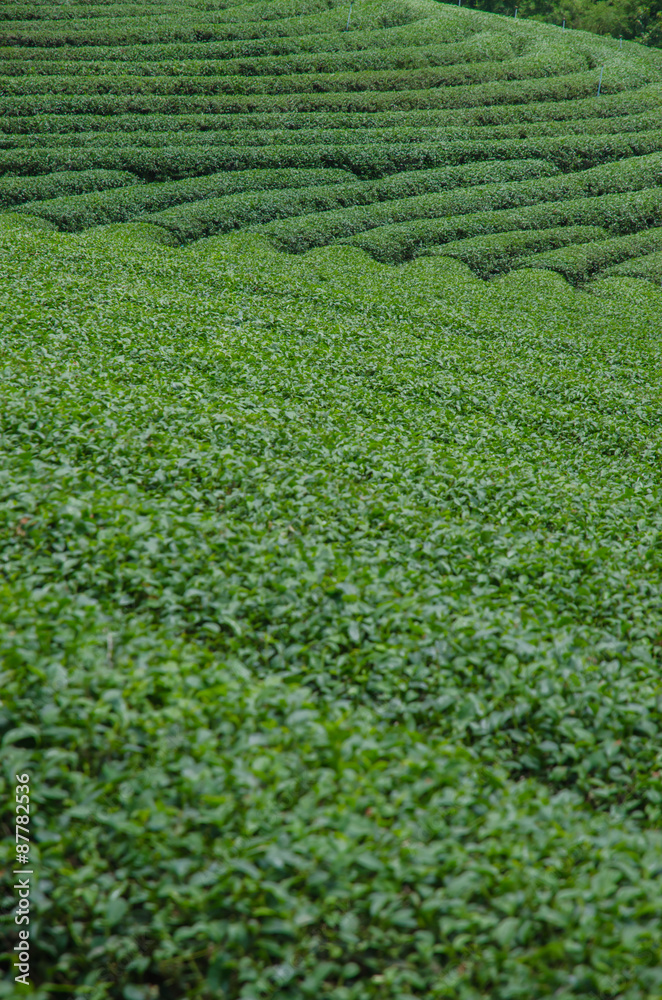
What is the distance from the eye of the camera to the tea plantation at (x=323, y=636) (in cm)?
337

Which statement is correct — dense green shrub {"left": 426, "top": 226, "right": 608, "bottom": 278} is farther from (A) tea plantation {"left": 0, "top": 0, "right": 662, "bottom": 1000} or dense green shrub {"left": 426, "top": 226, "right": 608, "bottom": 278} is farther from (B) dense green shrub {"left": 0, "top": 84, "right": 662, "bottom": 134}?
(B) dense green shrub {"left": 0, "top": 84, "right": 662, "bottom": 134}

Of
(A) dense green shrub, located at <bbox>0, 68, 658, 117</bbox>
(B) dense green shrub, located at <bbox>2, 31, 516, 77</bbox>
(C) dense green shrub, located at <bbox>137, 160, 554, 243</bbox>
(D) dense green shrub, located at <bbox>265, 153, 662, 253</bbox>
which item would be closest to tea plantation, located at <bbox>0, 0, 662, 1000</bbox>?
(C) dense green shrub, located at <bbox>137, 160, 554, 243</bbox>

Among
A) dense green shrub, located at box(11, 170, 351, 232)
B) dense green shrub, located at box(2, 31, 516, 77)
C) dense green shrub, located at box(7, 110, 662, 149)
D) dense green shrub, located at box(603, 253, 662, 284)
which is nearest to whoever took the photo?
dense green shrub, located at box(11, 170, 351, 232)

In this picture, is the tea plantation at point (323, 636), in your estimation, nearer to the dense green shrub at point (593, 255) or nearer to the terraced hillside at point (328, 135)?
the dense green shrub at point (593, 255)

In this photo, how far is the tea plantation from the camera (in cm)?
337

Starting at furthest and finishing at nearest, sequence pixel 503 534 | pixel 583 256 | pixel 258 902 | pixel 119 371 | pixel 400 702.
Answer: pixel 583 256 → pixel 119 371 → pixel 503 534 → pixel 400 702 → pixel 258 902

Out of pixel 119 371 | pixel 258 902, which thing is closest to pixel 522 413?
pixel 119 371

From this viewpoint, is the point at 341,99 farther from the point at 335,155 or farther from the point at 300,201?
the point at 300,201

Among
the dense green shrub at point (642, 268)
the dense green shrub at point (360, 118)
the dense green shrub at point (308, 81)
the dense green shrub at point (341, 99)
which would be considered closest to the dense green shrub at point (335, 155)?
the dense green shrub at point (360, 118)

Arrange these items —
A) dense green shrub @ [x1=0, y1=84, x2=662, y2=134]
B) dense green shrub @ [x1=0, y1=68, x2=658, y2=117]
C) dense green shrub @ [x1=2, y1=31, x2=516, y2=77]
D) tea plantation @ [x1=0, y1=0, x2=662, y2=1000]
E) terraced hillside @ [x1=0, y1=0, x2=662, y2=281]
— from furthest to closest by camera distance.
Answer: dense green shrub @ [x1=2, y1=31, x2=516, y2=77] < dense green shrub @ [x1=0, y1=68, x2=658, y2=117] < dense green shrub @ [x1=0, y1=84, x2=662, y2=134] < terraced hillside @ [x1=0, y1=0, x2=662, y2=281] < tea plantation @ [x1=0, y1=0, x2=662, y2=1000]

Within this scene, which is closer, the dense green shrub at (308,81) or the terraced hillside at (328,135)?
the terraced hillside at (328,135)

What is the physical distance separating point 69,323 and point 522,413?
7514 mm

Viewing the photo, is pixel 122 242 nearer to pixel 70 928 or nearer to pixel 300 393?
pixel 300 393

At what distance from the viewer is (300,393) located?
10.6m
